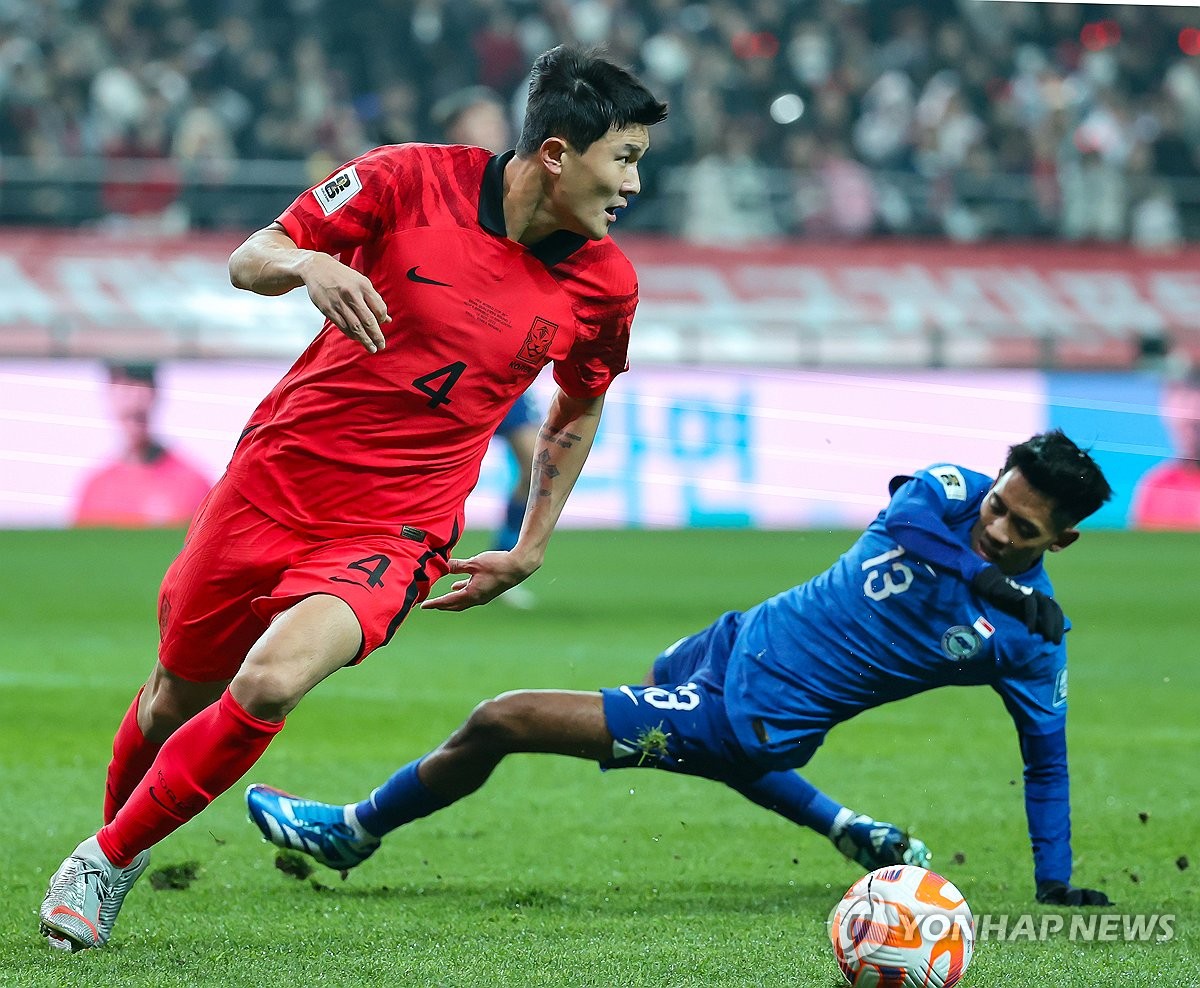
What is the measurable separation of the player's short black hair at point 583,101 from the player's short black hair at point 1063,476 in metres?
1.18

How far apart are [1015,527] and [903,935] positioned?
1144 mm

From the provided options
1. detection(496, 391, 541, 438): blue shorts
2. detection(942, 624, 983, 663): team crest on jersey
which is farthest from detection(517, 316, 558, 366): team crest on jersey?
detection(496, 391, 541, 438): blue shorts

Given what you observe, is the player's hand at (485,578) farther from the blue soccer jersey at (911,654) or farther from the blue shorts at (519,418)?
the blue shorts at (519,418)

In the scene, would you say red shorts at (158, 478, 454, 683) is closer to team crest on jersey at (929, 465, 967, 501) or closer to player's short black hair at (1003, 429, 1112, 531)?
team crest on jersey at (929, 465, 967, 501)

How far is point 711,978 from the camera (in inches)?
141

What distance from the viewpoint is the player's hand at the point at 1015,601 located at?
4191 mm

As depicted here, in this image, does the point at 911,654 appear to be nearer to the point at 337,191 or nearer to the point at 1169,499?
the point at 337,191

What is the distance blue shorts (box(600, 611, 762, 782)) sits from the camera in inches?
168

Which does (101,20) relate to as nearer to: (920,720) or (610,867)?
(920,720)

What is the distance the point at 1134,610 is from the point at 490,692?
496 centimetres

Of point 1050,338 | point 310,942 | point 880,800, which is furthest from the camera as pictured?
point 1050,338

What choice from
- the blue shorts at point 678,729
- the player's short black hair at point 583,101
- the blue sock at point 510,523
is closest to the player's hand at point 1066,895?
the blue shorts at point 678,729

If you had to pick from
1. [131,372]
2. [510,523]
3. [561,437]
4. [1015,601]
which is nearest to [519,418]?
[510,523]

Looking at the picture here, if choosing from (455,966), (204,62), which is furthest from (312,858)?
(204,62)
